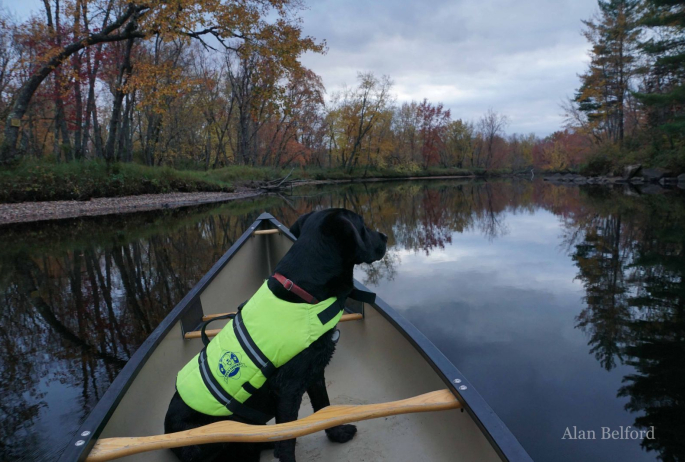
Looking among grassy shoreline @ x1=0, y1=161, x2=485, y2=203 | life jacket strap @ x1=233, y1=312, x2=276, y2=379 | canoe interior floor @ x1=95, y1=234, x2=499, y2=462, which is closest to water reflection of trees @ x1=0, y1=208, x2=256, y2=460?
canoe interior floor @ x1=95, y1=234, x2=499, y2=462

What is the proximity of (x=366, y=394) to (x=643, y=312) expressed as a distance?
3.73 m

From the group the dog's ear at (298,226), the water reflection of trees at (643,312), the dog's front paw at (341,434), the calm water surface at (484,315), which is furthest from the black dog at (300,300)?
the water reflection of trees at (643,312)

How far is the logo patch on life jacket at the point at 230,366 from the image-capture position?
1.68 m

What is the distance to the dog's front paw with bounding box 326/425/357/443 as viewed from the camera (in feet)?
7.17

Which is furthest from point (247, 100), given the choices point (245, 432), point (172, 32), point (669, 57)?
point (245, 432)

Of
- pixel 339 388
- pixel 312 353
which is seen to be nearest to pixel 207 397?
pixel 312 353

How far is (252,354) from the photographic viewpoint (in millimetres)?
1685

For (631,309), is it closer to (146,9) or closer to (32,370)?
(32,370)

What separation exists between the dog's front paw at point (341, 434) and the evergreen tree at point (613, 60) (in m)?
32.8

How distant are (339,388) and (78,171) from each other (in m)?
16.0

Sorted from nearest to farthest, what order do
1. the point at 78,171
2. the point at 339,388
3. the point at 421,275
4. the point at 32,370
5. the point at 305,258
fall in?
the point at 305,258 < the point at 339,388 < the point at 32,370 < the point at 421,275 < the point at 78,171

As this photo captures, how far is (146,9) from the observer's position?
45.5 ft

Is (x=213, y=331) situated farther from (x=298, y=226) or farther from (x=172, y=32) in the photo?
(x=172, y=32)

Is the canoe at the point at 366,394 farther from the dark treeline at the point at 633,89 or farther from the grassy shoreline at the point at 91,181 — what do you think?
the dark treeline at the point at 633,89
